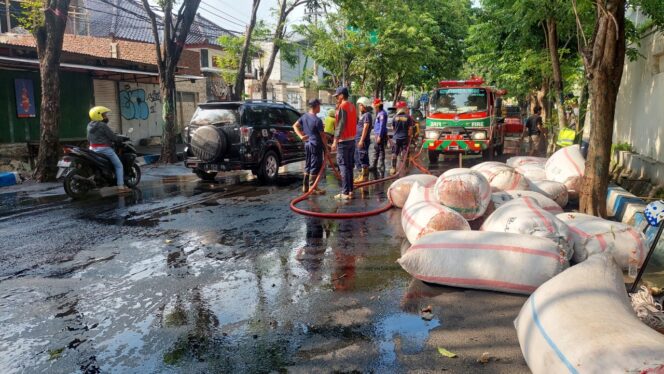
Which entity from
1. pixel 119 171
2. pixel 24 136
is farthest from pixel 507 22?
pixel 24 136

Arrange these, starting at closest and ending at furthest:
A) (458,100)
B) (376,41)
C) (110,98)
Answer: (458,100) < (110,98) < (376,41)

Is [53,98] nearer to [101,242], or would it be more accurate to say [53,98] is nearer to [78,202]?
[78,202]

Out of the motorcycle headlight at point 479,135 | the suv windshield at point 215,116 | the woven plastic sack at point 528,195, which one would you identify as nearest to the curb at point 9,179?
the suv windshield at point 215,116

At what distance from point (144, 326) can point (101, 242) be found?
8.90 ft

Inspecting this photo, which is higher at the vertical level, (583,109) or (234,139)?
(583,109)

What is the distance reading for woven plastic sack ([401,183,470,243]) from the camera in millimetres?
5160

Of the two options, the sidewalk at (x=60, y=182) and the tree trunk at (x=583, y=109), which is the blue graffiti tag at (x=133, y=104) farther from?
the tree trunk at (x=583, y=109)

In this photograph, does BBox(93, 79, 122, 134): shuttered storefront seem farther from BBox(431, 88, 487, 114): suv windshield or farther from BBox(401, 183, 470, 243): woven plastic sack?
BBox(401, 183, 470, 243): woven plastic sack

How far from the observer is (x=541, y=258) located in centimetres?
411

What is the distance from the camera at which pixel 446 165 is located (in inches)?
583

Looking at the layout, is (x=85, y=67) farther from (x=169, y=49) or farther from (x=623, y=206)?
(x=623, y=206)

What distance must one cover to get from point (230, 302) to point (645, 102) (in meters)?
9.29

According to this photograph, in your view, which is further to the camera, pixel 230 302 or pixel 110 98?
pixel 110 98

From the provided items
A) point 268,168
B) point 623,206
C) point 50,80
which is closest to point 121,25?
point 50,80
